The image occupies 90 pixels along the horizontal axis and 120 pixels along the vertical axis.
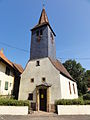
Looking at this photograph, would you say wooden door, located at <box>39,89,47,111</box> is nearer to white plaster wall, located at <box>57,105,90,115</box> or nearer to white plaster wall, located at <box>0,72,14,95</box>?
white plaster wall, located at <box>57,105,90,115</box>

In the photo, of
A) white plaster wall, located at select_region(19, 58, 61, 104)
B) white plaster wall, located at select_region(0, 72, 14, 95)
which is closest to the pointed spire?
white plaster wall, located at select_region(19, 58, 61, 104)

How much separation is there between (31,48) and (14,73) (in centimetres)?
529

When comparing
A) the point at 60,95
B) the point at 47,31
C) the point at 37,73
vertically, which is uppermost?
the point at 47,31

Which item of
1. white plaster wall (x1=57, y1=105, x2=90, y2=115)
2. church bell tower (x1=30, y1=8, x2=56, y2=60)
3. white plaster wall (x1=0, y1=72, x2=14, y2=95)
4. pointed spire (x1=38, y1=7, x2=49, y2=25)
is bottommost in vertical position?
white plaster wall (x1=57, y1=105, x2=90, y2=115)

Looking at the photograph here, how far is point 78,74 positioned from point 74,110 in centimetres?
2637

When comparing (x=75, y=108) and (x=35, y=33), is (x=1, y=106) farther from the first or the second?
(x=35, y=33)

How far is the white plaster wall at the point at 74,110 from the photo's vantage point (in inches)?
423

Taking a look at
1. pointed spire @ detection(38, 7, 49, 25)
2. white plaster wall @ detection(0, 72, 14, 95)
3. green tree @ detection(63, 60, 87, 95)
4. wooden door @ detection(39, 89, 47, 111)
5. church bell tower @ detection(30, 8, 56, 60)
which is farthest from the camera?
green tree @ detection(63, 60, 87, 95)

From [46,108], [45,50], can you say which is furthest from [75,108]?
[45,50]

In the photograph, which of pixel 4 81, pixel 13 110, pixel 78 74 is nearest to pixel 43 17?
pixel 4 81

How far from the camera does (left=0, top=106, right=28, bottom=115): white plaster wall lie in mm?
10625

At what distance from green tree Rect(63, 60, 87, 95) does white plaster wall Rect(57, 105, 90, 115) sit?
23.2 meters

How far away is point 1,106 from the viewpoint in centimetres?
1071

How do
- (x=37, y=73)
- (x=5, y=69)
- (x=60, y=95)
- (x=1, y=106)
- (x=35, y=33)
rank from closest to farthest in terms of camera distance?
(x=1, y=106) → (x=60, y=95) → (x=37, y=73) → (x=5, y=69) → (x=35, y=33)
